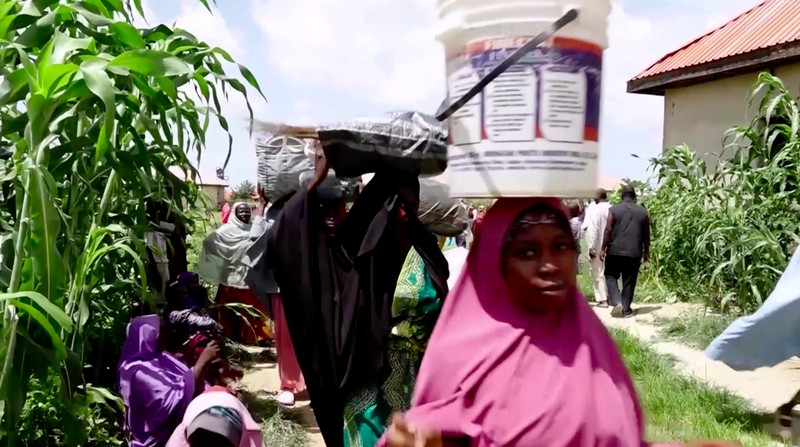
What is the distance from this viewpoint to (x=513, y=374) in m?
1.62

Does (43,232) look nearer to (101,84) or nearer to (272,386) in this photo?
(101,84)

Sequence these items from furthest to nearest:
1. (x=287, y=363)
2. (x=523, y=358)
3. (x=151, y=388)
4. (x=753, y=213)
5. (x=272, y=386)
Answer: (x=753, y=213) < (x=272, y=386) < (x=287, y=363) < (x=151, y=388) < (x=523, y=358)

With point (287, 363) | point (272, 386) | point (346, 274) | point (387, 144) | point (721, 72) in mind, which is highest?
point (721, 72)

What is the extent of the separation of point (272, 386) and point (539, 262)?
4.00 metres

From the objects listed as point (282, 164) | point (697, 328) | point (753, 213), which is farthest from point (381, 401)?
point (697, 328)

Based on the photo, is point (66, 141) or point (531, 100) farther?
point (66, 141)

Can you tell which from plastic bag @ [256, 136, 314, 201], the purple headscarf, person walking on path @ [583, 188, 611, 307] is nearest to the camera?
the purple headscarf

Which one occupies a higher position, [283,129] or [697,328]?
[283,129]

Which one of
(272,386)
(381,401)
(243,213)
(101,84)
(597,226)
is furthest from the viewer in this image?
(597,226)

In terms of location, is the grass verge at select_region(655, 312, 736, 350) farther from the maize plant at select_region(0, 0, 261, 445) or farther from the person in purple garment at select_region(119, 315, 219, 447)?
the maize plant at select_region(0, 0, 261, 445)

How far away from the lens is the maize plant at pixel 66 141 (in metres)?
1.97

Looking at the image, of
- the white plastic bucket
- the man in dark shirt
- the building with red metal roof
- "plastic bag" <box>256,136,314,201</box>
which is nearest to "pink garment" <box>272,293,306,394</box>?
"plastic bag" <box>256,136,314,201</box>

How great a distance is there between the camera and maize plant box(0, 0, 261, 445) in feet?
6.48

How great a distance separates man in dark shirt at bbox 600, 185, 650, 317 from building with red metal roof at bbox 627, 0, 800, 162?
81.4 inches
